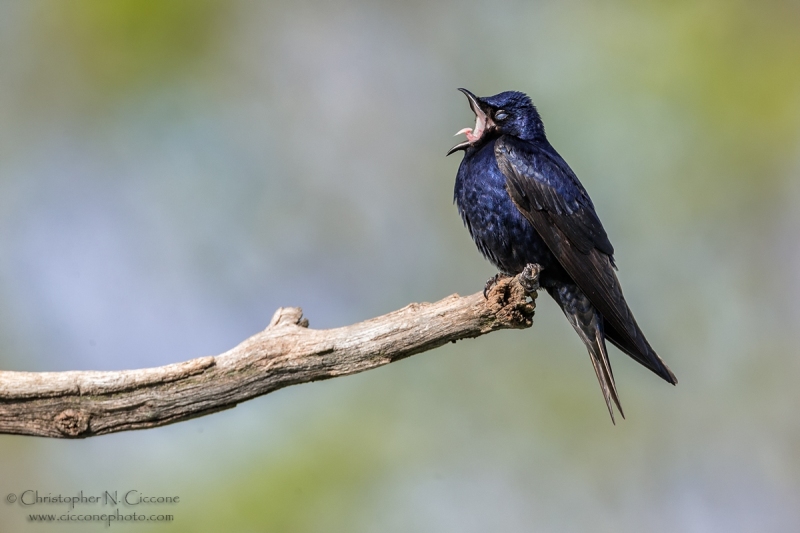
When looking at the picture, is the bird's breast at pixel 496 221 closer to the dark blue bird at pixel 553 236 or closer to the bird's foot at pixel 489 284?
the dark blue bird at pixel 553 236

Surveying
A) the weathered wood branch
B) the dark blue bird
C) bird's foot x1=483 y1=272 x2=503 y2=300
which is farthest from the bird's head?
the weathered wood branch

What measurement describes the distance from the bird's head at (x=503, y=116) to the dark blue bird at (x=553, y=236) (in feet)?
0.92

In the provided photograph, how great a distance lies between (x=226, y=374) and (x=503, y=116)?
2.33 metres

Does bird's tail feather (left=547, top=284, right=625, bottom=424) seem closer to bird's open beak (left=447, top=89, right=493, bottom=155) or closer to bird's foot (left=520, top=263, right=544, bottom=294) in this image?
bird's foot (left=520, top=263, right=544, bottom=294)

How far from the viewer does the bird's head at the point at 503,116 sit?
4.31 meters

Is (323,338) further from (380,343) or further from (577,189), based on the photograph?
(577,189)

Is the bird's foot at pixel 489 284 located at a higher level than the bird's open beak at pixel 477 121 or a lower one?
lower

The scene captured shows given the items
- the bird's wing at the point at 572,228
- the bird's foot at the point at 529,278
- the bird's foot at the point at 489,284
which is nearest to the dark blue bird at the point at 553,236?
the bird's wing at the point at 572,228

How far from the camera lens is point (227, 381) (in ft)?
9.97

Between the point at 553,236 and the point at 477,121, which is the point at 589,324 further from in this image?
the point at 477,121

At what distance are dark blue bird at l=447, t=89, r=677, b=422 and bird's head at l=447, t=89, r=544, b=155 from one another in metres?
0.28

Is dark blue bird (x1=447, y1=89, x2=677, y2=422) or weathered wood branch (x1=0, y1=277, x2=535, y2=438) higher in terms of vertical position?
dark blue bird (x1=447, y1=89, x2=677, y2=422)

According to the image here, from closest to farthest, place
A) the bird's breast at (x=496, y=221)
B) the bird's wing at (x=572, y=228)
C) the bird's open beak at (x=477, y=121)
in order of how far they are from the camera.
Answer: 1. the bird's wing at (x=572, y=228)
2. the bird's breast at (x=496, y=221)
3. the bird's open beak at (x=477, y=121)

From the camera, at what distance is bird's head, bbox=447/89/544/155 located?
431cm
